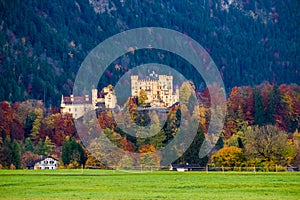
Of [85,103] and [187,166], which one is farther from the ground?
[85,103]

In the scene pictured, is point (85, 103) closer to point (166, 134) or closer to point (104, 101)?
point (104, 101)

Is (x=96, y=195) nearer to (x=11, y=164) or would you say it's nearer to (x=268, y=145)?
(x=268, y=145)

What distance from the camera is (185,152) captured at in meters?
98.6

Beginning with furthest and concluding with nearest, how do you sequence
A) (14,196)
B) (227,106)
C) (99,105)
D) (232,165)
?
(99,105) → (227,106) → (232,165) → (14,196)

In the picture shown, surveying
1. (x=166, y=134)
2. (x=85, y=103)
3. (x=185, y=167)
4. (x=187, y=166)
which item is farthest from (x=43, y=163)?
(x=85, y=103)

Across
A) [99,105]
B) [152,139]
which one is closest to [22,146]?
[152,139]

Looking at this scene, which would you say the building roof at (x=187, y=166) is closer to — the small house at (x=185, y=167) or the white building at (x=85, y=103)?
the small house at (x=185, y=167)

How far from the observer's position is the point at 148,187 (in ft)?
188

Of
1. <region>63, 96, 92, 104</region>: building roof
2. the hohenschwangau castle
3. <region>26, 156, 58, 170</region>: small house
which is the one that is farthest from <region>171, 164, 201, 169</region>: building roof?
<region>63, 96, 92, 104</region>: building roof

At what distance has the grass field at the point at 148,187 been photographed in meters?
50.8

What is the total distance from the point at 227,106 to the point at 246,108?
9.91 ft

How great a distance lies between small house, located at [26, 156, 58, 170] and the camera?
325 ft

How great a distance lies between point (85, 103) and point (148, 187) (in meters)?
127

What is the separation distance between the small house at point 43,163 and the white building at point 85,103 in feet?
181
